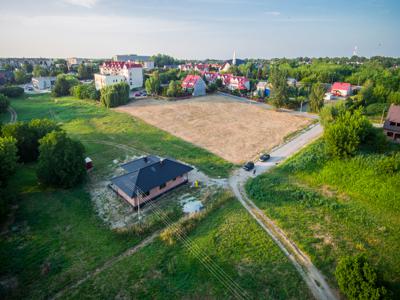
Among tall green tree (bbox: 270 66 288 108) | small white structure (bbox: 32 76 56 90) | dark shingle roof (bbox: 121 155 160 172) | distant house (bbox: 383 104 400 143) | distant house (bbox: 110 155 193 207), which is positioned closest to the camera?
distant house (bbox: 110 155 193 207)

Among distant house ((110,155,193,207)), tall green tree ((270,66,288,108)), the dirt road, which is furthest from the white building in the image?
the dirt road

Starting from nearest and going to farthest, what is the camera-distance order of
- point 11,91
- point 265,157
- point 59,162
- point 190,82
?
1. point 59,162
2. point 265,157
3. point 11,91
4. point 190,82

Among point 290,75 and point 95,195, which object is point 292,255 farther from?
point 290,75

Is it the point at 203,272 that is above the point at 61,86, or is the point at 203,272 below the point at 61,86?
below

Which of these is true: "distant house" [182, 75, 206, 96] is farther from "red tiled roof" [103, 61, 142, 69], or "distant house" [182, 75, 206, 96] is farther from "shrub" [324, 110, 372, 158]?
"shrub" [324, 110, 372, 158]

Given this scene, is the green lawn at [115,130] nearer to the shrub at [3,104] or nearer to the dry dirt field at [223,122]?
the dry dirt field at [223,122]

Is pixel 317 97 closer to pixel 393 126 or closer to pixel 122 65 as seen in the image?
pixel 393 126

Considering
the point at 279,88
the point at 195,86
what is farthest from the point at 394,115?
the point at 195,86
